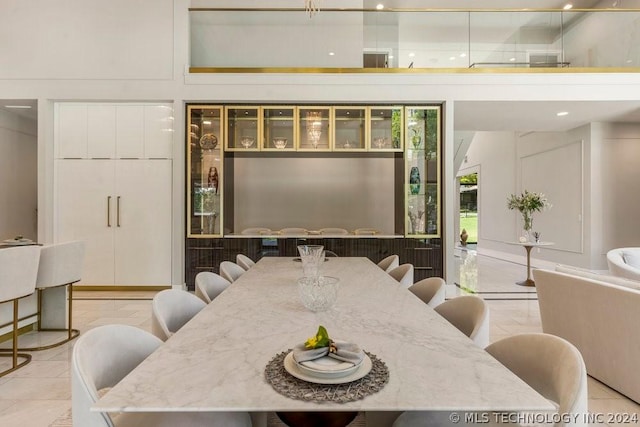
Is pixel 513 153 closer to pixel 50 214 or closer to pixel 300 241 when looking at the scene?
pixel 300 241

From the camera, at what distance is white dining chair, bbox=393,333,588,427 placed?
88 cm

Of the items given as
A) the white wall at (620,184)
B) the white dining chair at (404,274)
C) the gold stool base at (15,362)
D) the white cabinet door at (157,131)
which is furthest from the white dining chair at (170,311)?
the white wall at (620,184)

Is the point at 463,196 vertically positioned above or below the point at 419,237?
above

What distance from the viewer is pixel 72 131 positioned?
5172 mm

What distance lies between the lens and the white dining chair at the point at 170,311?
156cm

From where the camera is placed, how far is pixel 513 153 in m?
8.81

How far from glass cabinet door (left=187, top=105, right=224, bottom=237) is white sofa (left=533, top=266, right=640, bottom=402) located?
403 centimetres

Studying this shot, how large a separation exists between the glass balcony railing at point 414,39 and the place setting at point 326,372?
4855mm

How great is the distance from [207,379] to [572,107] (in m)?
6.41

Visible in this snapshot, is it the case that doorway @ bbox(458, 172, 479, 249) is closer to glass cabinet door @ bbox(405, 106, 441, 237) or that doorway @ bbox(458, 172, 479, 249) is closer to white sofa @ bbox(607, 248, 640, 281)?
glass cabinet door @ bbox(405, 106, 441, 237)

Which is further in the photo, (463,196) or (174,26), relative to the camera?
(463,196)

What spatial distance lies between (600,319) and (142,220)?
527cm

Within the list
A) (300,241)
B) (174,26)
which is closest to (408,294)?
(300,241)

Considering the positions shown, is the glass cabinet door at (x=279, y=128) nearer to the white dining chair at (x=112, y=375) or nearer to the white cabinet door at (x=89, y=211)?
the white cabinet door at (x=89, y=211)
